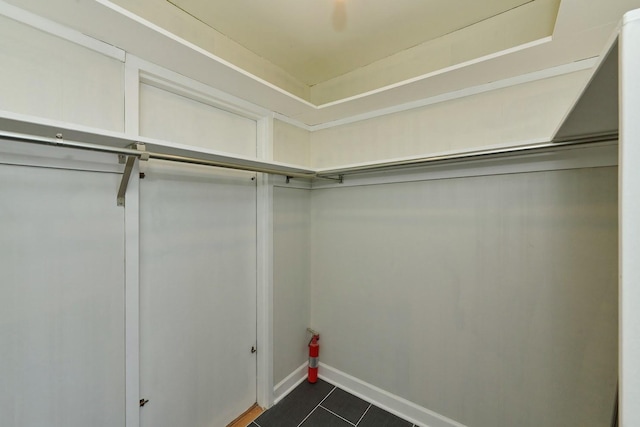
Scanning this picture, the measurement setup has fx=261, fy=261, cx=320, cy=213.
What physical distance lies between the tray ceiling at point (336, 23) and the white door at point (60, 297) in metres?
1.08

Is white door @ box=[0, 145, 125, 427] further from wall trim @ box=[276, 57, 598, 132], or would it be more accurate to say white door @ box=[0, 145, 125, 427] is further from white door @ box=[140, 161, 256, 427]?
wall trim @ box=[276, 57, 598, 132]

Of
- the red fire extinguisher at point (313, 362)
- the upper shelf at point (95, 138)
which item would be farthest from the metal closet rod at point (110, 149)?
the red fire extinguisher at point (313, 362)

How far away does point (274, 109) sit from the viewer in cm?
194

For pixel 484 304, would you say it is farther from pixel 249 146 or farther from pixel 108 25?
pixel 108 25

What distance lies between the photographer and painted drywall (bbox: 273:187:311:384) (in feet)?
6.68

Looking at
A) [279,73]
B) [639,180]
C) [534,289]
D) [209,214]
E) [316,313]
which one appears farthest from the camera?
[316,313]

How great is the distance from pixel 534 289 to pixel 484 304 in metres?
0.27

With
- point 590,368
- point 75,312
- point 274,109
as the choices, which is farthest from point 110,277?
point 590,368

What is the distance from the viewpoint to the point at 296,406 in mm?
1951

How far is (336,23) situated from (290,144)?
2.88 feet

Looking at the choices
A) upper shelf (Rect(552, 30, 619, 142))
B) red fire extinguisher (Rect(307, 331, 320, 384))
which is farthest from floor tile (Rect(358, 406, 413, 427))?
upper shelf (Rect(552, 30, 619, 142))

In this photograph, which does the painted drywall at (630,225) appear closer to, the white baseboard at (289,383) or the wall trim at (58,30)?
the wall trim at (58,30)

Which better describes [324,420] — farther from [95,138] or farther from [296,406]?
[95,138]

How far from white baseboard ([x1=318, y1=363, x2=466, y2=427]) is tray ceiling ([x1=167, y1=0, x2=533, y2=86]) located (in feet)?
8.20
